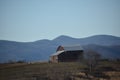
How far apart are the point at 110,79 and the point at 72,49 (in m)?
33.6

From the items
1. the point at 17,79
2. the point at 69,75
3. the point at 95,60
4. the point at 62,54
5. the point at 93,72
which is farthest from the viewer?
the point at 62,54

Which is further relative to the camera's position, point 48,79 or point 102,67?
point 102,67

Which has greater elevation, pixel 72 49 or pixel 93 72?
pixel 72 49

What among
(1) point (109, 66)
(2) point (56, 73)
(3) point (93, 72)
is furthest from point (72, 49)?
(2) point (56, 73)

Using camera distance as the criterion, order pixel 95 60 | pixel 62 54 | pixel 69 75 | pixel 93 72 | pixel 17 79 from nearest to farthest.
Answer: pixel 17 79 < pixel 69 75 < pixel 93 72 < pixel 95 60 < pixel 62 54

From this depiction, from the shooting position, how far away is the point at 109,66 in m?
73.4

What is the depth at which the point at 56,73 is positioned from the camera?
2323 inches

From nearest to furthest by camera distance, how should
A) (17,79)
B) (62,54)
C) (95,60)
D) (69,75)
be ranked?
(17,79) → (69,75) → (95,60) → (62,54)

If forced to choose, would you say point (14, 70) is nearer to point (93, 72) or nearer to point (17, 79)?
point (17, 79)

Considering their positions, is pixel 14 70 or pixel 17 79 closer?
pixel 17 79

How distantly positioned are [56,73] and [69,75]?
11.6 feet

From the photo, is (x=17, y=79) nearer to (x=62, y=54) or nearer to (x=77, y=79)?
(x=77, y=79)

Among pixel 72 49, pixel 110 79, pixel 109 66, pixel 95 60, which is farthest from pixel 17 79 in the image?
pixel 72 49

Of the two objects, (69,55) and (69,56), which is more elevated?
(69,55)
